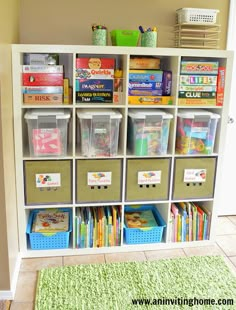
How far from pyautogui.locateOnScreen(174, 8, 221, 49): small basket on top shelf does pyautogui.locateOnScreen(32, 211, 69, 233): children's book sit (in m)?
1.49

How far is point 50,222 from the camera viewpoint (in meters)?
2.60

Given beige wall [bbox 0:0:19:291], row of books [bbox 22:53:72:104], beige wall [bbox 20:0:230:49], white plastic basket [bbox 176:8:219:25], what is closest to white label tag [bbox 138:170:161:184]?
row of books [bbox 22:53:72:104]

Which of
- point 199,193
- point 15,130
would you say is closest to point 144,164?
point 199,193

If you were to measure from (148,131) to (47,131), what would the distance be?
65 centimetres

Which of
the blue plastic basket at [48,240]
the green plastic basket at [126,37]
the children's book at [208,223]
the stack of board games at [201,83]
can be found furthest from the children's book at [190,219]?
the green plastic basket at [126,37]

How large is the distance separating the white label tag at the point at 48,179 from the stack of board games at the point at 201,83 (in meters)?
0.94

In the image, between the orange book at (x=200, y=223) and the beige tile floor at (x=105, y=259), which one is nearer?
the beige tile floor at (x=105, y=259)

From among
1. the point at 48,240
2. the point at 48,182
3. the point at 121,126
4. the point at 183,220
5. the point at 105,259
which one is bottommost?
the point at 105,259

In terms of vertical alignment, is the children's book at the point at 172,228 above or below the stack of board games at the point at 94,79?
below

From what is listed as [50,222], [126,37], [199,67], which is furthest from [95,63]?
[50,222]

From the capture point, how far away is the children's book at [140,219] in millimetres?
2635

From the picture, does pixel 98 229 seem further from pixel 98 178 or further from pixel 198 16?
pixel 198 16

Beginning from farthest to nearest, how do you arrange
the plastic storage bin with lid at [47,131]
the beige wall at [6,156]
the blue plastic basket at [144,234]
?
the blue plastic basket at [144,234]
the plastic storage bin with lid at [47,131]
the beige wall at [6,156]

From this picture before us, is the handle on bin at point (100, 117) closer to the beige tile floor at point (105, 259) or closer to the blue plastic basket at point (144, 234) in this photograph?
the blue plastic basket at point (144, 234)
